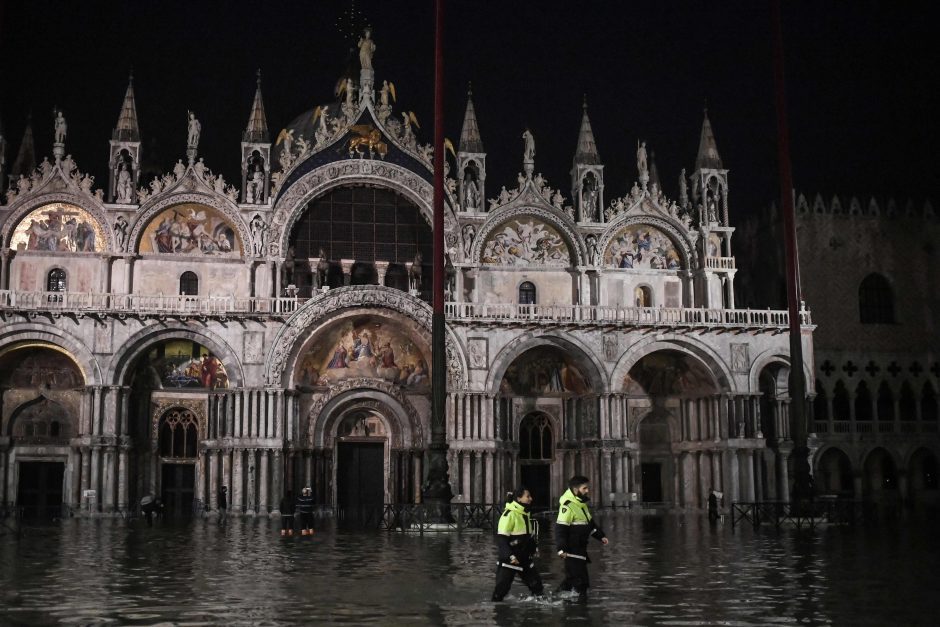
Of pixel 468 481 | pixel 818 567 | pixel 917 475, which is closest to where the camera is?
pixel 818 567

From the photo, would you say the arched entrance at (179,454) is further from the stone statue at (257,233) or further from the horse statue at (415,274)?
the horse statue at (415,274)

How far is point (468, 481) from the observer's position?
40.8 m

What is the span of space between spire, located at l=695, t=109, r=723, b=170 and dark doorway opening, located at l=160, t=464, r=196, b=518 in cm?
2487

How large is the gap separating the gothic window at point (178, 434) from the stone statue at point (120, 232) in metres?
6.77

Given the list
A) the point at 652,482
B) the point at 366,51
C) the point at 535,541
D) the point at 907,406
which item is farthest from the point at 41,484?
the point at 907,406

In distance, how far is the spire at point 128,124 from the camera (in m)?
43.3

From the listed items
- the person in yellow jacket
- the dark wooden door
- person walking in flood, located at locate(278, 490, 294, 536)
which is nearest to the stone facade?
the dark wooden door

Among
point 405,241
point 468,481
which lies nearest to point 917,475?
point 468,481

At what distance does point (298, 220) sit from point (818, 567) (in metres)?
30.1

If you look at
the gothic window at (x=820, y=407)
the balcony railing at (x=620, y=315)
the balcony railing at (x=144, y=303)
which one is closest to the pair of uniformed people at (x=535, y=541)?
the balcony railing at (x=620, y=315)

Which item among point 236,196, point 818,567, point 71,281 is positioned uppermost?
point 236,196

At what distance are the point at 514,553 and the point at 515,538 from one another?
185mm

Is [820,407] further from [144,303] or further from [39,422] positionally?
[39,422]

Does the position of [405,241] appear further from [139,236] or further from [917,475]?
[917,475]
